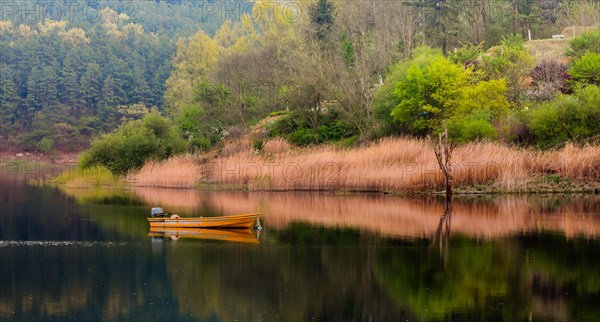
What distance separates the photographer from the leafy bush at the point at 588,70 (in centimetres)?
5075

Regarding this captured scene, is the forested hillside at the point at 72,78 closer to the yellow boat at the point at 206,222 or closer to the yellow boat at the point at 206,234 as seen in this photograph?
the yellow boat at the point at 206,222

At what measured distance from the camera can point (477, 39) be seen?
76.1 meters

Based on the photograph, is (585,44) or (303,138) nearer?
(303,138)

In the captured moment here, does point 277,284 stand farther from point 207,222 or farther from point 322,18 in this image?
point 322,18

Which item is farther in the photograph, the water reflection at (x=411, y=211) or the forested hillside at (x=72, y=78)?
the forested hillside at (x=72, y=78)

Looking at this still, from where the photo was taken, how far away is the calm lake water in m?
18.6

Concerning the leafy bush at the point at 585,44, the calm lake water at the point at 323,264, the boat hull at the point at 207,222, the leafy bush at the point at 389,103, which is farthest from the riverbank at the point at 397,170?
the leafy bush at the point at 585,44

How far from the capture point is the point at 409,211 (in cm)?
3550

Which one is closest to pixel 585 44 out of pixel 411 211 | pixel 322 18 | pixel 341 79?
pixel 341 79

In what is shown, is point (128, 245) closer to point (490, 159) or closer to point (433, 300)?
point (433, 300)

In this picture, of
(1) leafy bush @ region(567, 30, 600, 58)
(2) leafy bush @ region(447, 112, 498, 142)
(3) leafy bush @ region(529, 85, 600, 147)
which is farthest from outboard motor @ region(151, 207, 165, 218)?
(1) leafy bush @ region(567, 30, 600, 58)

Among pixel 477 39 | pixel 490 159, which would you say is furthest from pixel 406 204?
pixel 477 39

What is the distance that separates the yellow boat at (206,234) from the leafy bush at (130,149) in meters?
29.2

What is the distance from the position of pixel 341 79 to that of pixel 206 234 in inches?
1142
